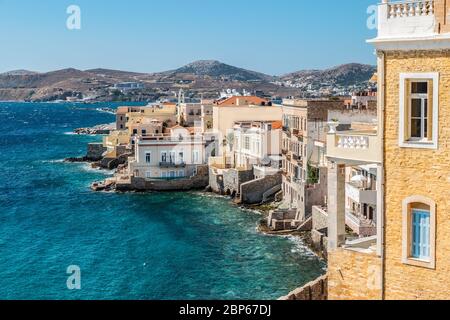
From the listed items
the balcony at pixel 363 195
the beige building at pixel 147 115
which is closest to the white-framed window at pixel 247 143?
the balcony at pixel 363 195

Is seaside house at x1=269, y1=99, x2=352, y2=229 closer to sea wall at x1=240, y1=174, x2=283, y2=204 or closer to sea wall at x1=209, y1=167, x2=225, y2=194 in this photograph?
sea wall at x1=240, y1=174, x2=283, y2=204

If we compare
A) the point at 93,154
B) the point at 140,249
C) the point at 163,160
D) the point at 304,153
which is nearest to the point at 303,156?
the point at 304,153

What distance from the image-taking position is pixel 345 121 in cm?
4266

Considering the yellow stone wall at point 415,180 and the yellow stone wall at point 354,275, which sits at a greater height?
the yellow stone wall at point 415,180

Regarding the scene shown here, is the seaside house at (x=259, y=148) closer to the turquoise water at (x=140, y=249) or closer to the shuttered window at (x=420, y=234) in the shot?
the turquoise water at (x=140, y=249)

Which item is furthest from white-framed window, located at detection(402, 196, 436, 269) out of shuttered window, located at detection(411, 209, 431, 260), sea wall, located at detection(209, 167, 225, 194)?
sea wall, located at detection(209, 167, 225, 194)

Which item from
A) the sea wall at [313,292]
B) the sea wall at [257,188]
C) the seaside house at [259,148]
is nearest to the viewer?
the sea wall at [313,292]

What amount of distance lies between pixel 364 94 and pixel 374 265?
2014 inches

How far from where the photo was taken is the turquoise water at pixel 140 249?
29.2 metres

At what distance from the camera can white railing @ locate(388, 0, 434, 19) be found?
38.8ft

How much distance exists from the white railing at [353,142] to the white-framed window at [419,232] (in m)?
1.46

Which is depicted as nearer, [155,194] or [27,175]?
[155,194]

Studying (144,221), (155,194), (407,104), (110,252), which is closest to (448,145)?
(407,104)
